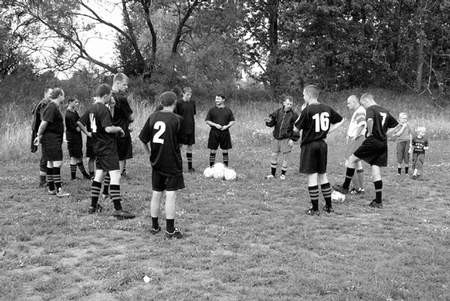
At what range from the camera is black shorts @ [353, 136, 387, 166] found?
9164 mm

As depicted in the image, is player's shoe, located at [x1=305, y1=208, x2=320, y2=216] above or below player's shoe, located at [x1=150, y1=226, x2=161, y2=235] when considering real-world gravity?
above

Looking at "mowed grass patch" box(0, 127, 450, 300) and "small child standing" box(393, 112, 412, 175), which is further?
"small child standing" box(393, 112, 412, 175)

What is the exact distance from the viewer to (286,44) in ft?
113

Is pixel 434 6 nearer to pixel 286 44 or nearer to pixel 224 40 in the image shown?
pixel 286 44

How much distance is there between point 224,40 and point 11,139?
20.6 metres

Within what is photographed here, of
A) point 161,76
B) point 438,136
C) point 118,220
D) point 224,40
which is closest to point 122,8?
point 161,76

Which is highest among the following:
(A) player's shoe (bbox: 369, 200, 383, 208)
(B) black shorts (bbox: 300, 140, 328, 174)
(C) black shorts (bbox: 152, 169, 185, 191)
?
(B) black shorts (bbox: 300, 140, 328, 174)

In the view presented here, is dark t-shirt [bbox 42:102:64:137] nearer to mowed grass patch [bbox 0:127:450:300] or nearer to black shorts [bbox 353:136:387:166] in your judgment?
mowed grass patch [bbox 0:127:450:300]

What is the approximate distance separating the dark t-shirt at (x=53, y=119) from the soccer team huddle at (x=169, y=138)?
0.6 inches

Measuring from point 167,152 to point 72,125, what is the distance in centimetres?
503

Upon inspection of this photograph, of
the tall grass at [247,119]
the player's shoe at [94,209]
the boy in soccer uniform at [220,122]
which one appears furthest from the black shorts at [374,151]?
the tall grass at [247,119]

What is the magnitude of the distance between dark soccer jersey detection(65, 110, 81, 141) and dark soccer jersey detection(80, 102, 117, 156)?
312cm

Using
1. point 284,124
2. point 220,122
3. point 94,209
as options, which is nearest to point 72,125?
Answer: point 94,209

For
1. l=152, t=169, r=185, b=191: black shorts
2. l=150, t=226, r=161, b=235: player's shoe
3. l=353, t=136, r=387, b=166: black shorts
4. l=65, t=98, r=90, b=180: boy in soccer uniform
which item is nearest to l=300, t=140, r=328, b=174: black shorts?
l=353, t=136, r=387, b=166: black shorts
